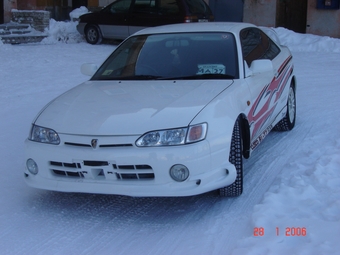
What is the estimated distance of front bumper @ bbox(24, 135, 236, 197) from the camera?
431 cm

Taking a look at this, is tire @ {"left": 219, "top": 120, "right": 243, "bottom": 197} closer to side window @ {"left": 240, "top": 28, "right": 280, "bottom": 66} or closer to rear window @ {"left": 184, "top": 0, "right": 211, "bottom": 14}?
side window @ {"left": 240, "top": 28, "right": 280, "bottom": 66}

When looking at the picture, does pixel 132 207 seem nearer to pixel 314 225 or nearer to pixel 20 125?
pixel 314 225

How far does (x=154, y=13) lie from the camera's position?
1581cm

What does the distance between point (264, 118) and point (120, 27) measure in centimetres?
1105

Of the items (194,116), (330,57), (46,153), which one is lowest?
(330,57)

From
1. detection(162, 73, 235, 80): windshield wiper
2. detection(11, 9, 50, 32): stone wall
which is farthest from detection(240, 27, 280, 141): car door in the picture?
detection(11, 9, 50, 32): stone wall

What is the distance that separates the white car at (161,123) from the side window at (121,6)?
1061 cm

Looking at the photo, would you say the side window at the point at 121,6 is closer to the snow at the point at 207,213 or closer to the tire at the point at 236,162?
the snow at the point at 207,213

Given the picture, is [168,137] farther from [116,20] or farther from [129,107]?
[116,20]

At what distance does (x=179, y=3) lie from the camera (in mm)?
15258

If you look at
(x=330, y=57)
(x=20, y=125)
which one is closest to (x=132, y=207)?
(x=20, y=125)

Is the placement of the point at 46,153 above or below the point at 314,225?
above

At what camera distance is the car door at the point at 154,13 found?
604 inches
